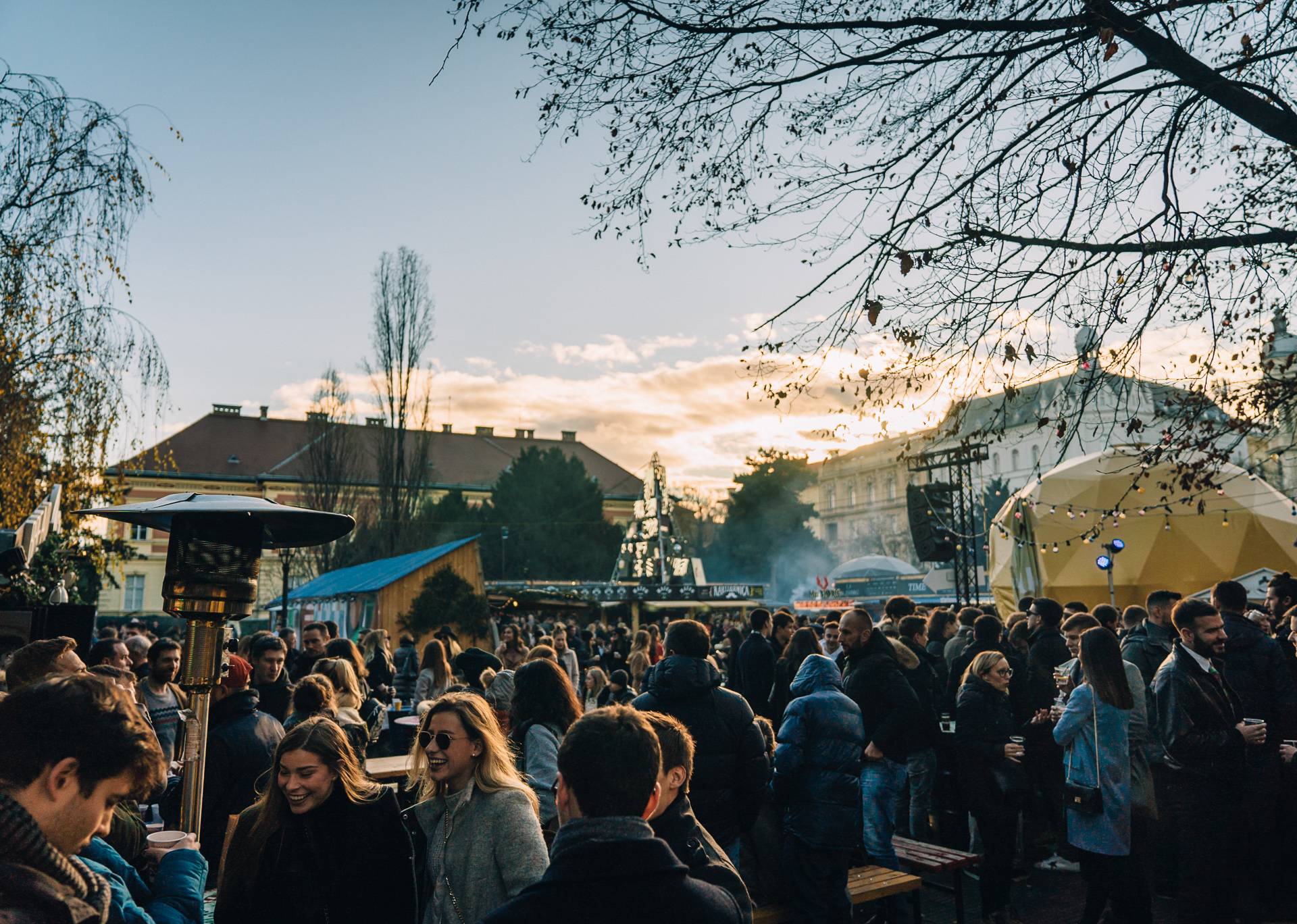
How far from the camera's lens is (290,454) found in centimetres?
6750

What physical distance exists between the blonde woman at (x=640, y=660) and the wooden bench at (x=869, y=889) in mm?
5370

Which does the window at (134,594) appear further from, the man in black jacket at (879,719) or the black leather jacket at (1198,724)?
the black leather jacket at (1198,724)

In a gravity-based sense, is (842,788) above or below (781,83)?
below

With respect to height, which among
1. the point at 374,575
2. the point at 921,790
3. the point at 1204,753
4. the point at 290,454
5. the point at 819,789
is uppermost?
the point at 290,454

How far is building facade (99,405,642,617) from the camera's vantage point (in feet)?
192

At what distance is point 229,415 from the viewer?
68438 mm

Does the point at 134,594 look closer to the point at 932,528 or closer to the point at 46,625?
the point at 932,528

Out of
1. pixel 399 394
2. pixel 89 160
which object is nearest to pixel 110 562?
pixel 89 160

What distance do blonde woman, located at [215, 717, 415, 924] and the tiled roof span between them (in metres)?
46.8

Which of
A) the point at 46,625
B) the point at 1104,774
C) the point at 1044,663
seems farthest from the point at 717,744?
the point at 46,625

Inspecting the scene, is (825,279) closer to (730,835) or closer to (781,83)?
(781,83)

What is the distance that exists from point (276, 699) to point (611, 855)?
570 centimetres

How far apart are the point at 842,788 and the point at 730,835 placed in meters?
0.66

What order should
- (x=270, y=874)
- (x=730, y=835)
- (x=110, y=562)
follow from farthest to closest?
1. (x=110, y=562)
2. (x=730, y=835)
3. (x=270, y=874)
